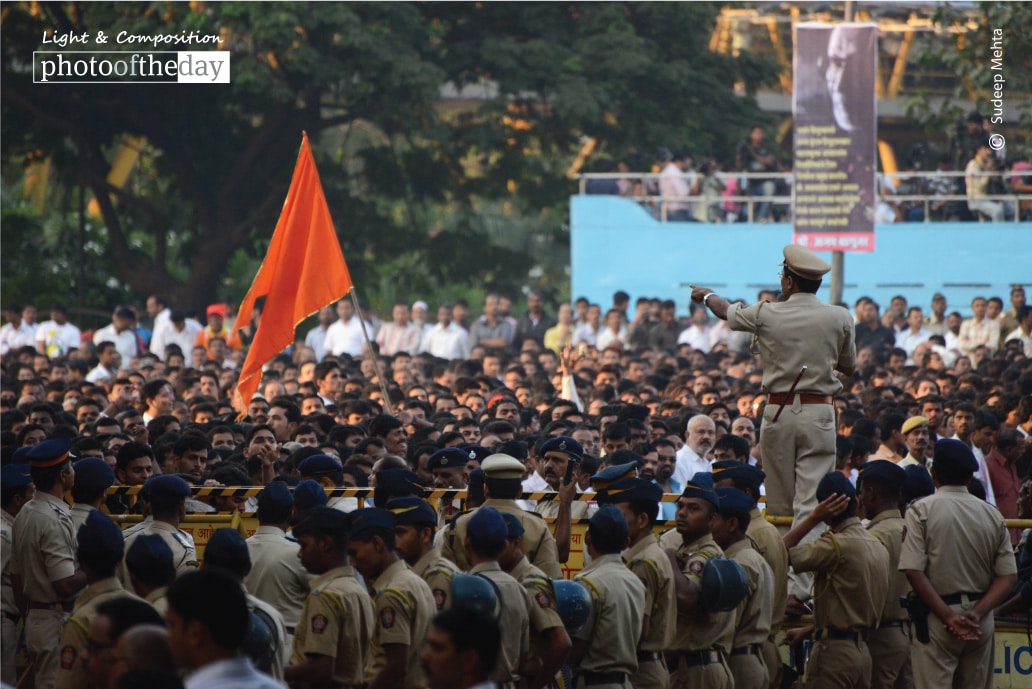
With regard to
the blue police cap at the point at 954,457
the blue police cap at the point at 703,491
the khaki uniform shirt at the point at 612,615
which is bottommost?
the khaki uniform shirt at the point at 612,615

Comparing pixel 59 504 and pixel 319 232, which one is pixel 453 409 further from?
pixel 59 504

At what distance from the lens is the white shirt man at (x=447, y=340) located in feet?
67.9

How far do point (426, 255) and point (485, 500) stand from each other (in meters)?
21.9

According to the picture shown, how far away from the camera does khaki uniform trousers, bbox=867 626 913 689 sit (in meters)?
8.09

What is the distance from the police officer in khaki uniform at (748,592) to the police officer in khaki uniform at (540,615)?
101cm

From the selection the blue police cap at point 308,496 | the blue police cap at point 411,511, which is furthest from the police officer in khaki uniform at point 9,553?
the blue police cap at point 411,511

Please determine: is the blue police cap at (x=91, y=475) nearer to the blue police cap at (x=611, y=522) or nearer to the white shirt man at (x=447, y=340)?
the blue police cap at (x=611, y=522)

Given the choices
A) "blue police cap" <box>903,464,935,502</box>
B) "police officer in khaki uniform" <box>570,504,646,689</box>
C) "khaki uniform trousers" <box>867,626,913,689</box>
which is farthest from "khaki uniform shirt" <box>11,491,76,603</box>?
"blue police cap" <box>903,464,935,502</box>

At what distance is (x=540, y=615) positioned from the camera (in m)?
6.54

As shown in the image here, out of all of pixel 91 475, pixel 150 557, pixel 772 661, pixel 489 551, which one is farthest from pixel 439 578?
pixel 91 475

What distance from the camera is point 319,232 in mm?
13242

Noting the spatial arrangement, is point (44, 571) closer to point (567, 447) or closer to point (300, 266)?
point (567, 447)

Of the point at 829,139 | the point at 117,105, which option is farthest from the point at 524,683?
the point at 117,105

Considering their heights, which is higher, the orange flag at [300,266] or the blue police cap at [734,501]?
the orange flag at [300,266]
